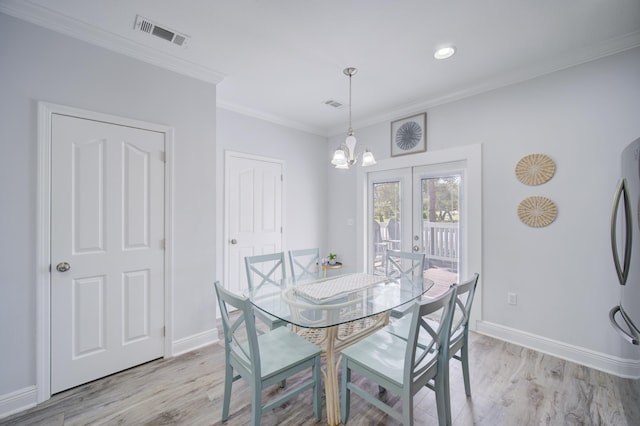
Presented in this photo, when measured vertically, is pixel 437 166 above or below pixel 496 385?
above

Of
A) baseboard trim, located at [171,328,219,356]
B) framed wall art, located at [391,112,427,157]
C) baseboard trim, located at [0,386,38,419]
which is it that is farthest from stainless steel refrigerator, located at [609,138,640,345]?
baseboard trim, located at [0,386,38,419]

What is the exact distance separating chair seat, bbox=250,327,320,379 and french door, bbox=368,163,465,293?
2125 mm

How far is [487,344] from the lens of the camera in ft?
8.79

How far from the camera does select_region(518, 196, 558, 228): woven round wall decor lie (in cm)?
249


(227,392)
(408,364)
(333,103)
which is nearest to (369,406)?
(408,364)

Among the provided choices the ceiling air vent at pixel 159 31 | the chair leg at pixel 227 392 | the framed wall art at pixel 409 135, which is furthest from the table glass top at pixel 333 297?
the ceiling air vent at pixel 159 31

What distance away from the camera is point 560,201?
2.44 m

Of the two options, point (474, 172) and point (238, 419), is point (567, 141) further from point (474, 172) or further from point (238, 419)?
point (238, 419)

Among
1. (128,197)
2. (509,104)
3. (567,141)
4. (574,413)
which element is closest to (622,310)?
(574,413)

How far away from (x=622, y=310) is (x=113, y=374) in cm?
371

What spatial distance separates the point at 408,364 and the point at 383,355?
0.99ft

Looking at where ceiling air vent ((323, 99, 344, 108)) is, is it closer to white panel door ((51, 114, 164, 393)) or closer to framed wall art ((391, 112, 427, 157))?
framed wall art ((391, 112, 427, 157))

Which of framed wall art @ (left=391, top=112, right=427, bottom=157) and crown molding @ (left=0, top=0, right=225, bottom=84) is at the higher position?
crown molding @ (left=0, top=0, right=225, bottom=84)

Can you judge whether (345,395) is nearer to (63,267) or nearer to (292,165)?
(63,267)
